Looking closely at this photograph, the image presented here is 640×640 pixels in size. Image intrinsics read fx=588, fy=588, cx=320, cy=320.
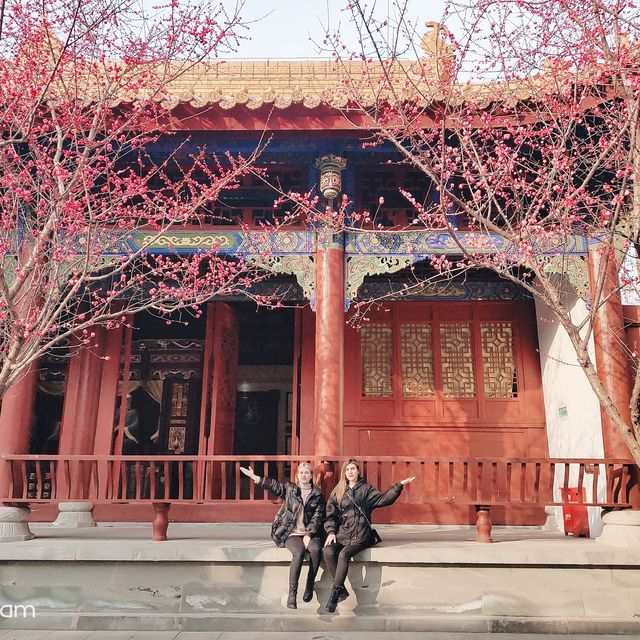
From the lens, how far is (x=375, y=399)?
780cm

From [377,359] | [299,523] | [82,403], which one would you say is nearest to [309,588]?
[299,523]

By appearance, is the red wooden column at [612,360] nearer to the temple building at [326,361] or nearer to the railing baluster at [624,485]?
the temple building at [326,361]

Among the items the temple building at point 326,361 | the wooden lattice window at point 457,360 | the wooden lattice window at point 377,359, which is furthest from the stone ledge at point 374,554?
the wooden lattice window at point 377,359

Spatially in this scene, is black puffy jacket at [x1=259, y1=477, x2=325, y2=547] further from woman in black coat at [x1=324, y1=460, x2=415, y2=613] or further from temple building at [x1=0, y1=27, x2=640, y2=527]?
temple building at [x1=0, y1=27, x2=640, y2=527]

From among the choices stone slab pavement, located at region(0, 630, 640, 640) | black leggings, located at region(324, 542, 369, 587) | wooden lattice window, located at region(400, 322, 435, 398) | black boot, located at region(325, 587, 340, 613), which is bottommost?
stone slab pavement, located at region(0, 630, 640, 640)

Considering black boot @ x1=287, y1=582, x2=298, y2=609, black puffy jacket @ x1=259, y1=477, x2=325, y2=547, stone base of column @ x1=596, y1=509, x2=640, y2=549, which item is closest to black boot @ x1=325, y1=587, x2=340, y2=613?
black boot @ x1=287, y1=582, x2=298, y2=609

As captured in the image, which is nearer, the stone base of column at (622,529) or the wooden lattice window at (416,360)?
the stone base of column at (622,529)

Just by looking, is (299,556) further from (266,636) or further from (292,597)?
(266,636)

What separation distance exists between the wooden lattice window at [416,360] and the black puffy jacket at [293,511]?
3024mm

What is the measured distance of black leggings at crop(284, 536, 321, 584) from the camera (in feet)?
15.3

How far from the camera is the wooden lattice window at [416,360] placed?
781 centimetres

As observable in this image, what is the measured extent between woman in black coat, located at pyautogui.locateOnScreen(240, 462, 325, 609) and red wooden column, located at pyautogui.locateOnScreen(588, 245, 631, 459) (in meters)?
2.88

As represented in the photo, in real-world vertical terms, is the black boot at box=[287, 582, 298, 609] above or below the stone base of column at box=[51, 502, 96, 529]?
below

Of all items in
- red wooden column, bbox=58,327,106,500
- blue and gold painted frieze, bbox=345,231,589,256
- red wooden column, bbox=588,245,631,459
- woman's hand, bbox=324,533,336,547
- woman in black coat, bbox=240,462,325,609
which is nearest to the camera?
woman in black coat, bbox=240,462,325,609
